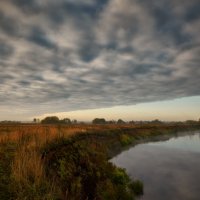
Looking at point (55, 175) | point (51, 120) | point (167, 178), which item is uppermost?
point (51, 120)

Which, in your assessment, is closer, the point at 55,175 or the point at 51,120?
the point at 55,175

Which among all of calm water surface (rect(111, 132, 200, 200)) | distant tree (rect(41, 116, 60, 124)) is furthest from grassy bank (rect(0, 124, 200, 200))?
distant tree (rect(41, 116, 60, 124))

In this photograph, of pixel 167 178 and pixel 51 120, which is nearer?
pixel 167 178

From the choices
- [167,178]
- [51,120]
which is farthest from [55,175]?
[51,120]

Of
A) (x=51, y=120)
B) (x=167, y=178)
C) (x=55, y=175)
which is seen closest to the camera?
(x=55, y=175)

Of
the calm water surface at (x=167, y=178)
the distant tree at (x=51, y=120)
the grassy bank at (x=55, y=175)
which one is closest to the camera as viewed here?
the grassy bank at (x=55, y=175)

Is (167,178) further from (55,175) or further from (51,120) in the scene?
(51,120)

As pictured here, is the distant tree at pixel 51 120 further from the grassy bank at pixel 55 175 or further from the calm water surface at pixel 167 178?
the grassy bank at pixel 55 175

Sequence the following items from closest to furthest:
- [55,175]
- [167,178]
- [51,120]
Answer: [55,175]
[167,178]
[51,120]

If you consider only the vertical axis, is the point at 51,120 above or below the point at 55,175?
above

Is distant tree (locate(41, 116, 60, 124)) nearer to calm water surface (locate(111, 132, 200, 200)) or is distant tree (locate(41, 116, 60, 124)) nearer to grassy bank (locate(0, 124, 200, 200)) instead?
calm water surface (locate(111, 132, 200, 200))

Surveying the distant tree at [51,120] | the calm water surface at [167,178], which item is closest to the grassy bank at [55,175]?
the calm water surface at [167,178]

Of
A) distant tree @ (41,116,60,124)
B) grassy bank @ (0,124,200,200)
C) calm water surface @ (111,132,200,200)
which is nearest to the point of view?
grassy bank @ (0,124,200,200)

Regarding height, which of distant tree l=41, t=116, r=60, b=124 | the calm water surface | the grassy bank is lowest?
the calm water surface
